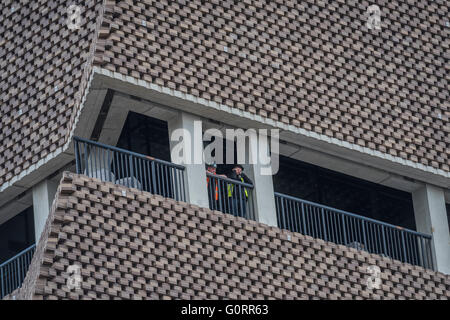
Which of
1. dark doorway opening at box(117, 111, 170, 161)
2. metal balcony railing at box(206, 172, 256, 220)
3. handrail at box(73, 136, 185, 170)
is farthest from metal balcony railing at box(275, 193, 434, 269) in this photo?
dark doorway opening at box(117, 111, 170, 161)

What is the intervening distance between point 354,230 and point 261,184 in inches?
202

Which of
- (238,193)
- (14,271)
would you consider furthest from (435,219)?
(14,271)

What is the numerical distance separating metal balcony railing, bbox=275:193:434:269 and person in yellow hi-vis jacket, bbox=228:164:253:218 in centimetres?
87

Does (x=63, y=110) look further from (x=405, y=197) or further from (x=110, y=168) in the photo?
(x=405, y=197)

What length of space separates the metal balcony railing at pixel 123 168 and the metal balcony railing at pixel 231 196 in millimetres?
994

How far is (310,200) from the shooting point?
5147 centimetres

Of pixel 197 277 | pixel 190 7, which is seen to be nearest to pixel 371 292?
pixel 197 277

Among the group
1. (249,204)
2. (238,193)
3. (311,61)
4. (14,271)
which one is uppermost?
(311,61)

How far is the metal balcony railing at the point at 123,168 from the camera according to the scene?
4509 centimetres

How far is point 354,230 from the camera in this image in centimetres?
5122

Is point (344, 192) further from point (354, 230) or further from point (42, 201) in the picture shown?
point (42, 201)

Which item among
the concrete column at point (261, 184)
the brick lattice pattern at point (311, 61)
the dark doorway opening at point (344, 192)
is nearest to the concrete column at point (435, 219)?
the brick lattice pattern at point (311, 61)

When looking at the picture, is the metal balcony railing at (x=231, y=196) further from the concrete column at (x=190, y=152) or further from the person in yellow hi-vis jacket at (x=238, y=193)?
the concrete column at (x=190, y=152)

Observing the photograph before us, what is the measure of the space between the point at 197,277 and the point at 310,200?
8023 millimetres
